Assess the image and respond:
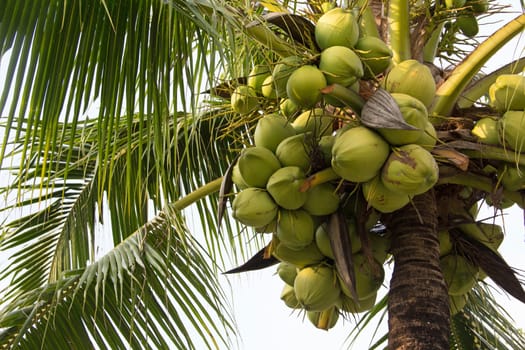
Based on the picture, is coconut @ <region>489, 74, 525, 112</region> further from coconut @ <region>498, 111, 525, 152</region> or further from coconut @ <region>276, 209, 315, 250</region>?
coconut @ <region>276, 209, 315, 250</region>

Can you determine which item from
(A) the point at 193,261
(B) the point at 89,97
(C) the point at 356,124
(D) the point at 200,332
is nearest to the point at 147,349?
(D) the point at 200,332

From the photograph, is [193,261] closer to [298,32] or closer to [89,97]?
[89,97]

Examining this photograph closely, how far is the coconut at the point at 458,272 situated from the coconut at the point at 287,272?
50cm

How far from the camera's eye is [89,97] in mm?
2646

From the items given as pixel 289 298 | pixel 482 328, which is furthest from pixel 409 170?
pixel 482 328

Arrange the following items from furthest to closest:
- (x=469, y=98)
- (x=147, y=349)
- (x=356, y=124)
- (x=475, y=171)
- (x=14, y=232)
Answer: (x=14, y=232)
(x=147, y=349)
(x=469, y=98)
(x=475, y=171)
(x=356, y=124)

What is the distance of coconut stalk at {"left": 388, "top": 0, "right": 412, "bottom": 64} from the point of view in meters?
2.62

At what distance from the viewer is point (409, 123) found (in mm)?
2145

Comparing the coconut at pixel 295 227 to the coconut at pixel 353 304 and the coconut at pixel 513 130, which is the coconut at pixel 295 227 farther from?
the coconut at pixel 513 130

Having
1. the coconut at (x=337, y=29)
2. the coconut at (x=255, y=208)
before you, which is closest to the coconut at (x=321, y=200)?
the coconut at (x=255, y=208)

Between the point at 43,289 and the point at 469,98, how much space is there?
1670 millimetres

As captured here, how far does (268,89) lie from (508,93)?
30.1 inches

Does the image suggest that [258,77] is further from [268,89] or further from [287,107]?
[287,107]

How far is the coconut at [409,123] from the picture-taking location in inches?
83.9
